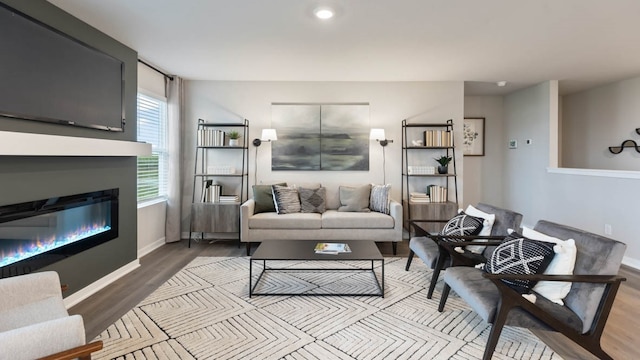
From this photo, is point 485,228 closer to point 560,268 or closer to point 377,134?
point 560,268

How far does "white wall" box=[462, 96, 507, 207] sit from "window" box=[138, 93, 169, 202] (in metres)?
5.18

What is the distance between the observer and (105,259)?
3.09 metres

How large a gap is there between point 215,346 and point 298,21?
2.67 meters

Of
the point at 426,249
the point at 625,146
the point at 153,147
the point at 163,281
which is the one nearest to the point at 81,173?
the point at 163,281

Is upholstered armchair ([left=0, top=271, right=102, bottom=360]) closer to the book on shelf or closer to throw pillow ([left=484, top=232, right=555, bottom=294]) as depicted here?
the book on shelf

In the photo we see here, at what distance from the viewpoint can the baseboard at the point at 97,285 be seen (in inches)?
105

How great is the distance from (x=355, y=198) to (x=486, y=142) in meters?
3.21

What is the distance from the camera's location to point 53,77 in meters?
2.44

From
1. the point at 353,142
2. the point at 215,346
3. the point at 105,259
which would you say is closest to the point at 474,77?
the point at 353,142

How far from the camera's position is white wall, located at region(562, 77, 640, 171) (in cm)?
478

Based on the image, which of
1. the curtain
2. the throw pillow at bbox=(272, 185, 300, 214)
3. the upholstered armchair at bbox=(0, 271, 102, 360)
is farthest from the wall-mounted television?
the throw pillow at bbox=(272, 185, 300, 214)

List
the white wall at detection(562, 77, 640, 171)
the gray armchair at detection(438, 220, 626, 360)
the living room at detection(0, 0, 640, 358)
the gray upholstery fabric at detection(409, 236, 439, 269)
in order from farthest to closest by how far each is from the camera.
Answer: the white wall at detection(562, 77, 640, 171)
the living room at detection(0, 0, 640, 358)
the gray upholstery fabric at detection(409, 236, 439, 269)
the gray armchair at detection(438, 220, 626, 360)

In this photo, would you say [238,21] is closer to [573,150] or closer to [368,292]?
[368,292]

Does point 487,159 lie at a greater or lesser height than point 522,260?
greater
